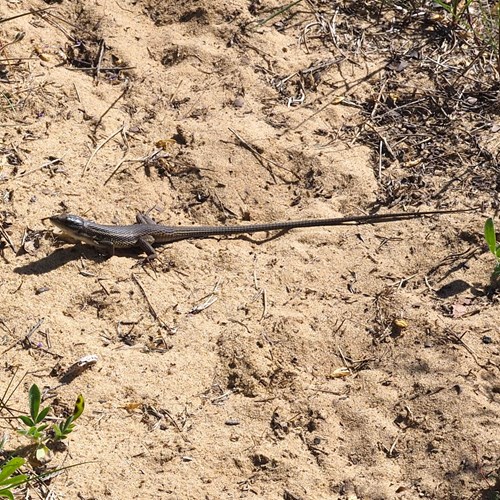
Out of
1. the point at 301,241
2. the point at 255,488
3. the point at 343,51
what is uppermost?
the point at 343,51

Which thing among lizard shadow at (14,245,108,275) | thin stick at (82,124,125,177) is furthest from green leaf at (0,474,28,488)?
thin stick at (82,124,125,177)

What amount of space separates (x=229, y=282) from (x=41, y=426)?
164 centimetres

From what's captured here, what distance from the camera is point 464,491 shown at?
13.6ft

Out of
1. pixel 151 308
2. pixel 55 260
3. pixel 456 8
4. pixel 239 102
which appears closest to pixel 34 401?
pixel 151 308

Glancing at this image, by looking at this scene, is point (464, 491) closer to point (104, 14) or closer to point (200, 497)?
point (200, 497)

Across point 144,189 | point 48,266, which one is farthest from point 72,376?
point 144,189

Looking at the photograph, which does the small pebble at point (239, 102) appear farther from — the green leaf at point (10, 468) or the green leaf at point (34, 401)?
the green leaf at point (10, 468)

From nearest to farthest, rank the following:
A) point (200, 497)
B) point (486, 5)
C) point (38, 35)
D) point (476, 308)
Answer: point (200, 497) < point (476, 308) < point (38, 35) < point (486, 5)

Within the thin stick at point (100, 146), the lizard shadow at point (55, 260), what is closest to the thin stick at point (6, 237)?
the lizard shadow at point (55, 260)

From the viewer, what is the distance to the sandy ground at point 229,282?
14.2 ft

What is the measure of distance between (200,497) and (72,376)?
107cm

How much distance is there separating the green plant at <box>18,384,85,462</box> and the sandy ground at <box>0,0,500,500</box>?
0.11 metres

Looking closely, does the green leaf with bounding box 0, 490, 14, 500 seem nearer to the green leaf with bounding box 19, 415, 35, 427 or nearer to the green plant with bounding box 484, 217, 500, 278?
the green leaf with bounding box 19, 415, 35, 427

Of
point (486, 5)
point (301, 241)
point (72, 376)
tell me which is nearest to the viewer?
point (72, 376)
